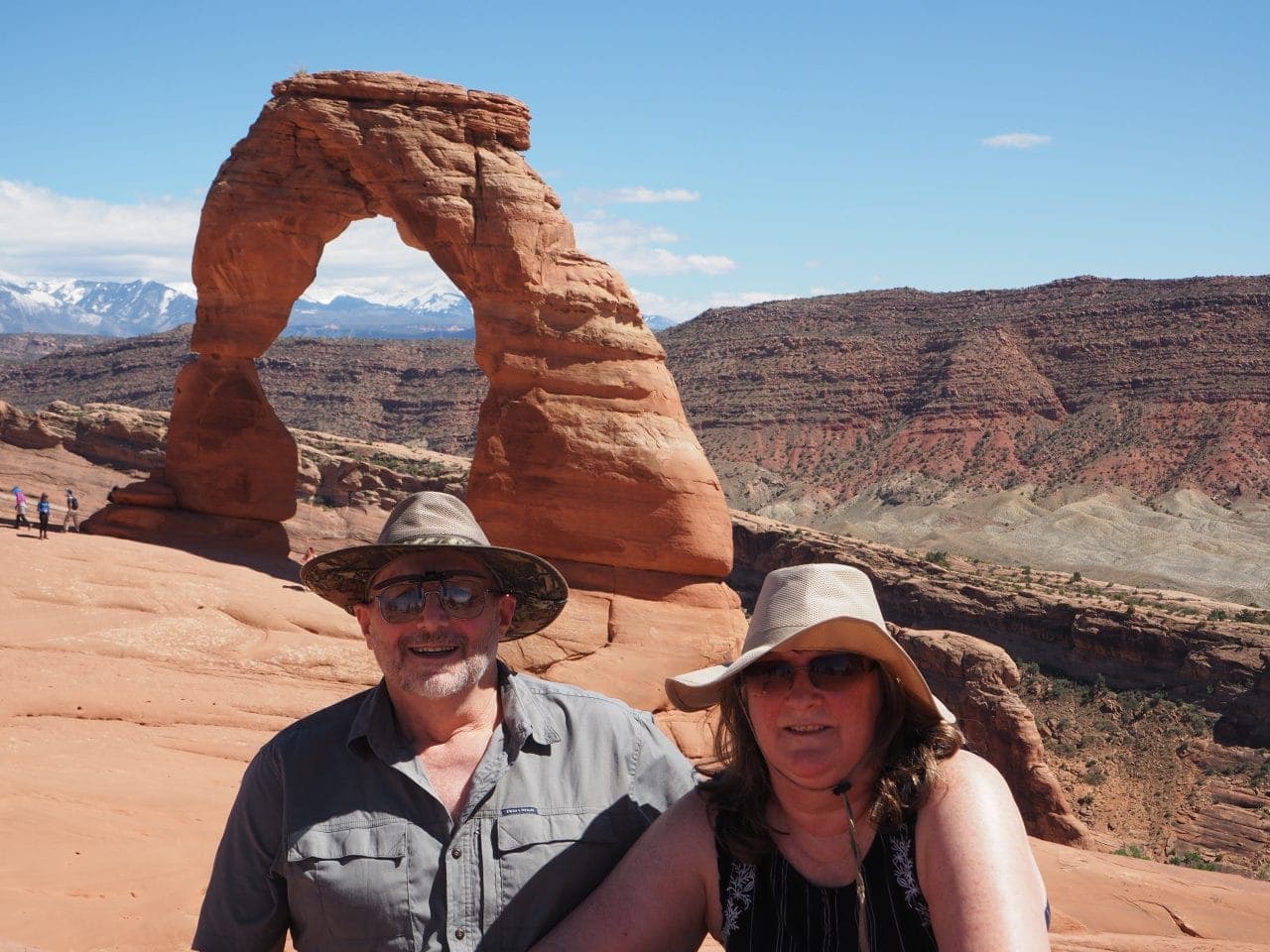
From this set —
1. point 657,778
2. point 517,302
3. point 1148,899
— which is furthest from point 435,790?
point 517,302

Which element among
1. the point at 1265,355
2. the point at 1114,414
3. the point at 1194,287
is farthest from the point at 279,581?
the point at 1194,287

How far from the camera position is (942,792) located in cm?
297

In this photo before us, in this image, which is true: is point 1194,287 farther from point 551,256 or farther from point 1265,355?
point 551,256

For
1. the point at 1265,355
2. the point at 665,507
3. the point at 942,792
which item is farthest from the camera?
the point at 1265,355

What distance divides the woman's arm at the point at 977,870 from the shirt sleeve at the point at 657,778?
0.80m

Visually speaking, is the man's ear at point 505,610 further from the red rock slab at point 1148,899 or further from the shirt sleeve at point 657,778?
the red rock slab at point 1148,899

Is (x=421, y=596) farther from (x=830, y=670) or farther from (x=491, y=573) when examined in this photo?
(x=830, y=670)

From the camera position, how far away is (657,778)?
11.5 feet

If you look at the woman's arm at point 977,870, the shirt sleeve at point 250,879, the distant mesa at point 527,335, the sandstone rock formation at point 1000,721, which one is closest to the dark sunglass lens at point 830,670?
the woman's arm at point 977,870

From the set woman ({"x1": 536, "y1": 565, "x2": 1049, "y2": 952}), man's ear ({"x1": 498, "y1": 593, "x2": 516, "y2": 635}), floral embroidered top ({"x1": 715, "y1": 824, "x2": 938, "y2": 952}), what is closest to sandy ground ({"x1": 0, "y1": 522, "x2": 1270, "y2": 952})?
man's ear ({"x1": 498, "y1": 593, "x2": 516, "y2": 635})

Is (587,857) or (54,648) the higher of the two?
(587,857)

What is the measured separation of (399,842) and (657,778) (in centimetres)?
77

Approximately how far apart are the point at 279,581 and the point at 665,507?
16.1 ft

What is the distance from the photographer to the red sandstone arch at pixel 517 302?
553 inches
